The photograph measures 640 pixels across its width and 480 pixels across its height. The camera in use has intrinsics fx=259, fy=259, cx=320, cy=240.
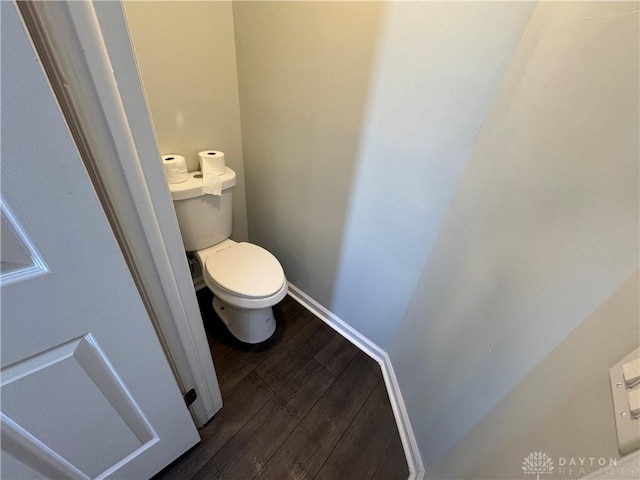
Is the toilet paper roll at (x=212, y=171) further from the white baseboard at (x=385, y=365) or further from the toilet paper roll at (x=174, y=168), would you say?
the white baseboard at (x=385, y=365)

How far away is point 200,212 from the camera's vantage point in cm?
129

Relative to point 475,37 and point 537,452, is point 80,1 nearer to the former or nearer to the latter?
point 475,37

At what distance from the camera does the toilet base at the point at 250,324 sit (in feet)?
4.33

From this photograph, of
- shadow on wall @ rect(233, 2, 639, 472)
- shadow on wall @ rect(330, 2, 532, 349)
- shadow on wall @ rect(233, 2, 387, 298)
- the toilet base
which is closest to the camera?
shadow on wall @ rect(233, 2, 639, 472)

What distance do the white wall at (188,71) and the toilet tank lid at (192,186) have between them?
0.46ft

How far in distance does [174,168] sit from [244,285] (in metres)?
0.62

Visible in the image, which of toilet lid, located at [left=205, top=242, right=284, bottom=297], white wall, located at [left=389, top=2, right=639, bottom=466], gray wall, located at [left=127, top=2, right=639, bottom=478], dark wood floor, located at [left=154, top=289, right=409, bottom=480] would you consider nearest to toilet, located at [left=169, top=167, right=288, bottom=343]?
toilet lid, located at [left=205, top=242, right=284, bottom=297]

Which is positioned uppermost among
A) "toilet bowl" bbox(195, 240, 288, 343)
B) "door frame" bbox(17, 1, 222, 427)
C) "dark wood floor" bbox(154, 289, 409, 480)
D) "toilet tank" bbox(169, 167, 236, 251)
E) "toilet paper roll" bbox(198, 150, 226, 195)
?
"door frame" bbox(17, 1, 222, 427)

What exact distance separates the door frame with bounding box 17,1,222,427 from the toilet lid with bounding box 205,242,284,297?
0.44 meters

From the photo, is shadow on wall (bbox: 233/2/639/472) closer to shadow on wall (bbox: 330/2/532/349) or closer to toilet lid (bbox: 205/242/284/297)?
shadow on wall (bbox: 330/2/532/349)

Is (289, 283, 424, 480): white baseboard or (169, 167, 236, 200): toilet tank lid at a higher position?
(169, 167, 236, 200): toilet tank lid

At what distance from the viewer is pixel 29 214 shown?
0.38m

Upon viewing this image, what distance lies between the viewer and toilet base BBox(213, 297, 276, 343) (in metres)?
1.32

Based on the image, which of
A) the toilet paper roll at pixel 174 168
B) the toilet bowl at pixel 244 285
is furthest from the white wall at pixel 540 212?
the toilet paper roll at pixel 174 168
